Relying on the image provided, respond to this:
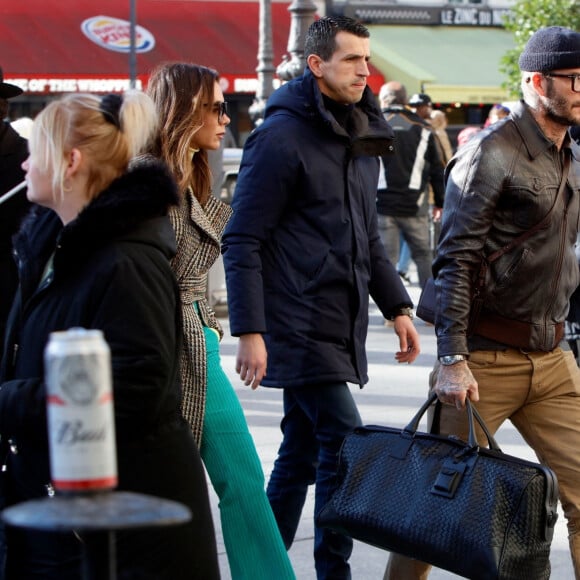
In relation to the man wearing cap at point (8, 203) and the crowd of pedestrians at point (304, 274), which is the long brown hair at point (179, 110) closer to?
the crowd of pedestrians at point (304, 274)

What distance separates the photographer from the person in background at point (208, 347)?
402 cm

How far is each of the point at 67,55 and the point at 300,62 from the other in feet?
43.2

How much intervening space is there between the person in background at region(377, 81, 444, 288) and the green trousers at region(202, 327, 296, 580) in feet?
22.5

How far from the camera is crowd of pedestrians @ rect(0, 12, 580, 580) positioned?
296 centimetres

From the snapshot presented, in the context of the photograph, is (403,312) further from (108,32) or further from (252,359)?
(108,32)

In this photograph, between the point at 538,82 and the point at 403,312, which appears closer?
the point at 538,82

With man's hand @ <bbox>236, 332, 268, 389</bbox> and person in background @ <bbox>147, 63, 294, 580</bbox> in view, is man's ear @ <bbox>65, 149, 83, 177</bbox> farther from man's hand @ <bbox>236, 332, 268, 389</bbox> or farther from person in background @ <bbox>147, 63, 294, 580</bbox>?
man's hand @ <bbox>236, 332, 268, 389</bbox>

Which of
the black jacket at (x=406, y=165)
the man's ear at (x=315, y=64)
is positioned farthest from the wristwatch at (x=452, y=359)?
the black jacket at (x=406, y=165)

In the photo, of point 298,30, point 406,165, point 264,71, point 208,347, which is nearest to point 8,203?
point 208,347

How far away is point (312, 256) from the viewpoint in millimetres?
4379

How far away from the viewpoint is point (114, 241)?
285 cm

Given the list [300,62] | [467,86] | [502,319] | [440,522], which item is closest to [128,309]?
[440,522]

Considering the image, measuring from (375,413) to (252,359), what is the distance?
135 inches

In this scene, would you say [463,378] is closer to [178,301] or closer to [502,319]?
[502,319]
